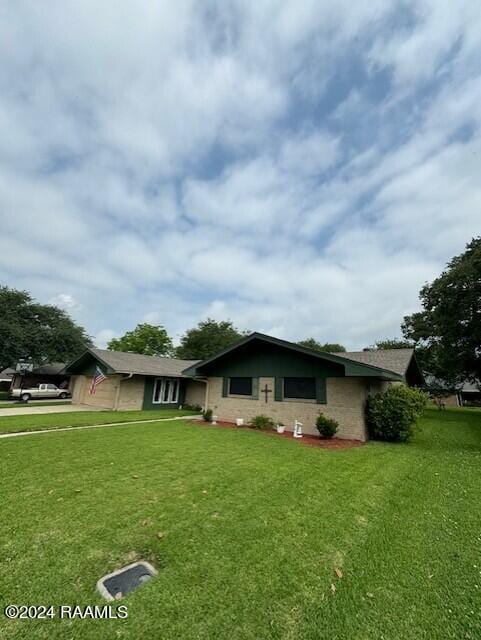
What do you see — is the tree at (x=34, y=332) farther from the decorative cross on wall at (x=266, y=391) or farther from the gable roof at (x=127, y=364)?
the decorative cross on wall at (x=266, y=391)

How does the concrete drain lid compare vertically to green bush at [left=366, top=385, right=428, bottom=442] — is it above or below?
below

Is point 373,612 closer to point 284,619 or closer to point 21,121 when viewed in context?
point 284,619

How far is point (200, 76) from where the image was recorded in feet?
26.4

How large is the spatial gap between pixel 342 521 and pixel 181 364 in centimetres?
2025

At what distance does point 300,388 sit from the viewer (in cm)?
1162

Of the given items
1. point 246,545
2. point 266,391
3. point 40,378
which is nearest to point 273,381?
point 266,391

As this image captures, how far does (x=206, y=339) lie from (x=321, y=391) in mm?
31616

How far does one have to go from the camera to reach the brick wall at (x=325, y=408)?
10.2m

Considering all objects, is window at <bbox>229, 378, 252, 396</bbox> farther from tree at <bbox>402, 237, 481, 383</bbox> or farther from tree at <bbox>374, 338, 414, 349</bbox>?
tree at <bbox>374, 338, 414, 349</bbox>

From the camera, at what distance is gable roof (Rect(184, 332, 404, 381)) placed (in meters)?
9.17

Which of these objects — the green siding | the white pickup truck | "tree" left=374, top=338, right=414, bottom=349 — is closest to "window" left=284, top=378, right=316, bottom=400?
the green siding

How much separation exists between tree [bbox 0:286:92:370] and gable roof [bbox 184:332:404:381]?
22.4 meters

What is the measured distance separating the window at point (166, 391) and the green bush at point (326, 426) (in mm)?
11853

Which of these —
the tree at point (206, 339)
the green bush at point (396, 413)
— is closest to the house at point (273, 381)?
the green bush at point (396, 413)
